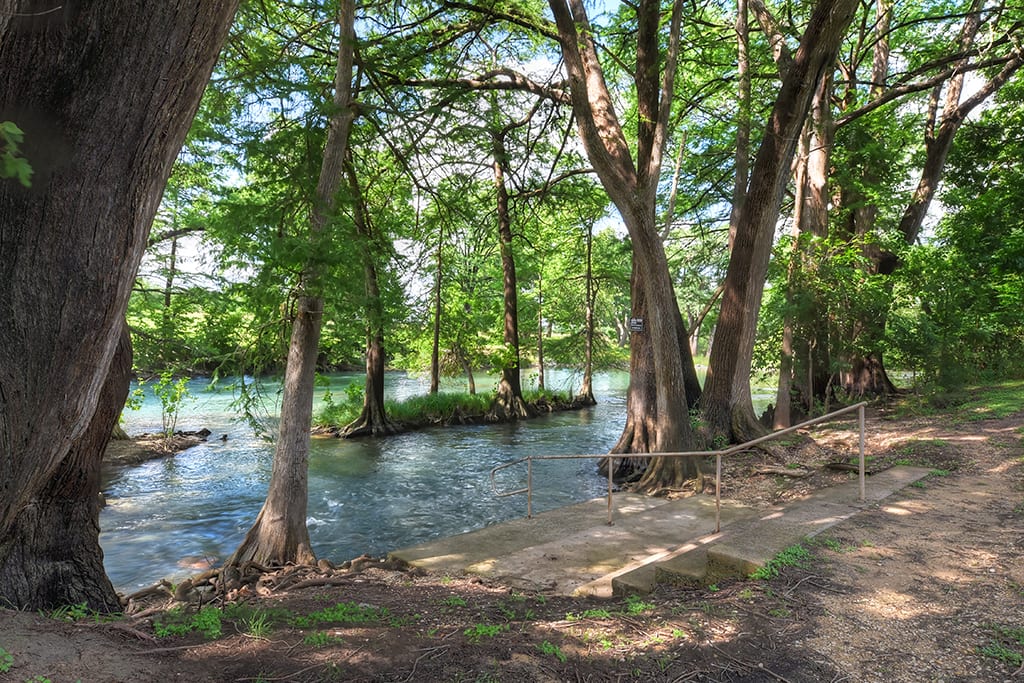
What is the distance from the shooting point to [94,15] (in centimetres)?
229

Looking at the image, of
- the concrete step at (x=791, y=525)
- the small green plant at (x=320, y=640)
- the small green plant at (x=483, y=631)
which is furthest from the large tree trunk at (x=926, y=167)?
the small green plant at (x=320, y=640)

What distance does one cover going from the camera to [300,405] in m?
7.55

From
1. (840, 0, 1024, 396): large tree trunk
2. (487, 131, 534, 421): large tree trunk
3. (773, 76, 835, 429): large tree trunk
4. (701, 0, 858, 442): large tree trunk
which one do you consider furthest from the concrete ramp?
(487, 131, 534, 421): large tree trunk

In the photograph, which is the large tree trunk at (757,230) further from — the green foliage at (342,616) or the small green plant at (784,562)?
the green foliage at (342,616)

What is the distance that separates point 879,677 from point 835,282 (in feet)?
36.3

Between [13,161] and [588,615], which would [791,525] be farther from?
[13,161]

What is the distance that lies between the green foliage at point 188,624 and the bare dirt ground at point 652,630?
22mm

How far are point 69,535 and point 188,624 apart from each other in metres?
2.03

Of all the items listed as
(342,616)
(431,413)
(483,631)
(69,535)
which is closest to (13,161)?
(483,631)

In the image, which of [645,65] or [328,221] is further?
[645,65]

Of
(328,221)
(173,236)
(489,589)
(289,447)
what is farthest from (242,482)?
(489,589)

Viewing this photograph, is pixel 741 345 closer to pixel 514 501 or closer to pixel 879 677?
pixel 514 501

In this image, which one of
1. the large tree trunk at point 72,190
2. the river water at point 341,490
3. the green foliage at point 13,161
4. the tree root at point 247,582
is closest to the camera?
the green foliage at point 13,161

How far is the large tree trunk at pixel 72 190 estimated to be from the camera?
2.22m
